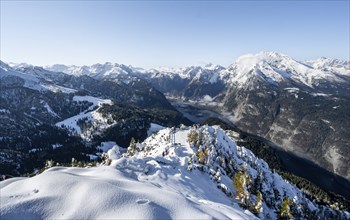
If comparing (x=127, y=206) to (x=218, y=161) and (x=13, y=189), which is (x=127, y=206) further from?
(x=218, y=161)

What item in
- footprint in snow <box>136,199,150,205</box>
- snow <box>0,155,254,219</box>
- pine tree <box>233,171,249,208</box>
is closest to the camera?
snow <box>0,155,254,219</box>

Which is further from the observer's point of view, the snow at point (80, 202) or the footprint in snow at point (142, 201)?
the footprint in snow at point (142, 201)

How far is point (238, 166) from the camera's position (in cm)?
15788

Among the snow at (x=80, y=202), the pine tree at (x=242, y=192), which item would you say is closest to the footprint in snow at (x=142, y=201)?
the snow at (x=80, y=202)

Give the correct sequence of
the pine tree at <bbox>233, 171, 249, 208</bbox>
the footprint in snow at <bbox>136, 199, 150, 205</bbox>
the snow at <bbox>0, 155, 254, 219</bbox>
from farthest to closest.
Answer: the pine tree at <bbox>233, 171, 249, 208</bbox>, the footprint in snow at <bbox>136, 199, 150, 205</bbox>, the snow at <bbox>0, 155, 254, 219</bbox>

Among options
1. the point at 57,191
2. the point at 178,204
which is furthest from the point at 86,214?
the point at 178,204

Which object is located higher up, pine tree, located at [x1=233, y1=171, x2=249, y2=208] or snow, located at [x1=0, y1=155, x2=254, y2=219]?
snow, located at [x1=0, y1=155, x2=254, y2=219]

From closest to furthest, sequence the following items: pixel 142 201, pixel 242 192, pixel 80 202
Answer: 1. pixel 80 202
2. pixel 142 201
3. pixel 242 192

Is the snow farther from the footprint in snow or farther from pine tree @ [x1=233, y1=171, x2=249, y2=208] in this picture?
pine tree @ [x1=233, y1=171, x2=249, y2=208]

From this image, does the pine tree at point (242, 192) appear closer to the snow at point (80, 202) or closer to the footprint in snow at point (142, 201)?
the snow at point (80, 202)

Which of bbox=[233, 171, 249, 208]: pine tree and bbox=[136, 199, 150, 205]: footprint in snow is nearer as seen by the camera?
bbox=[136, 199, 150, 205]: footprint in snow

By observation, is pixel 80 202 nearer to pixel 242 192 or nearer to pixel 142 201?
pixel 142 201

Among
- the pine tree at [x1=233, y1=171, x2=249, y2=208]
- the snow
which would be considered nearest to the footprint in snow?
the snow

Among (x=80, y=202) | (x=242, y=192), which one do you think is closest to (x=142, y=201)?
(x=80, y=202)
